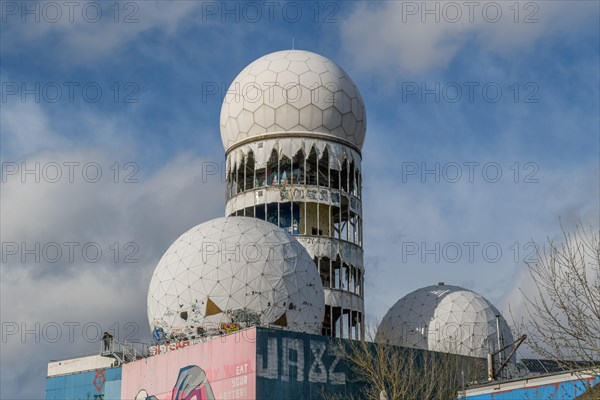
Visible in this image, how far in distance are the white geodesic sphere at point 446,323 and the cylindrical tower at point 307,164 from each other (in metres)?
2.69

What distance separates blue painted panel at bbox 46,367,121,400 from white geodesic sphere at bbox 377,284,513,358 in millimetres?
14163

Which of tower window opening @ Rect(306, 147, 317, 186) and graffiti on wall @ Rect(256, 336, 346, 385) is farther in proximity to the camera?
tower window opening @ Rect(306, 147, 317, 186)

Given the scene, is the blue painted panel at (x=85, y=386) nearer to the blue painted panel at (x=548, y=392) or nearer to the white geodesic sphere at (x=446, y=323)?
the white geodesic sphere at (x=446, y=323)

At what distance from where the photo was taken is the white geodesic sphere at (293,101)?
5281 centimetres

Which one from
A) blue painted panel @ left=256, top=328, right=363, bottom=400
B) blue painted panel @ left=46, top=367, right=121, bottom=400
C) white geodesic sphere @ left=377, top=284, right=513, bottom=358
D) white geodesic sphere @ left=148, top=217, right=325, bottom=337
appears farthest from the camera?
white geodesic sphere @ left=377, top=284, right=513, bottom=358

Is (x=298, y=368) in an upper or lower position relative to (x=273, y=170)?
lower

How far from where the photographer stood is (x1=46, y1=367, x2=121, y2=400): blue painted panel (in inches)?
1823

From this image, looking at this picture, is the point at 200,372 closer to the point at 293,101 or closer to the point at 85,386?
the point at 85,386

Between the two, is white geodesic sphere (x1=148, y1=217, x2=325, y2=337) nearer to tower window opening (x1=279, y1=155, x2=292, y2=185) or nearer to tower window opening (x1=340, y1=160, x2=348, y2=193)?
tower window opening (x1=279, y1=155, x2=292, y2=185)

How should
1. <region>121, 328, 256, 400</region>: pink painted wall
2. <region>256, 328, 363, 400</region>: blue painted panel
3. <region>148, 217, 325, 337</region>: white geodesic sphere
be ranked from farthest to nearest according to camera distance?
<region>148, 217, 325, 337</region>: white geodesic sphere, <region>121, 328, 256, 400</region>: pink painted wall, <region>256, 328, 363, 400</region>: blue painted panel

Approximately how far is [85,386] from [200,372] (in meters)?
13.8

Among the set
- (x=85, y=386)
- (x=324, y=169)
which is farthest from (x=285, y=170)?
(x=85, y=386)

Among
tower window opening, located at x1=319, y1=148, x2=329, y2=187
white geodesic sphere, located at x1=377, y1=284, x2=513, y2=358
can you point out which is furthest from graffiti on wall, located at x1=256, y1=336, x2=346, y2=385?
tower window opening, located at x1=319, y1=148, x2=329, y2=187

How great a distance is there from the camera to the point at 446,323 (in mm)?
49969
